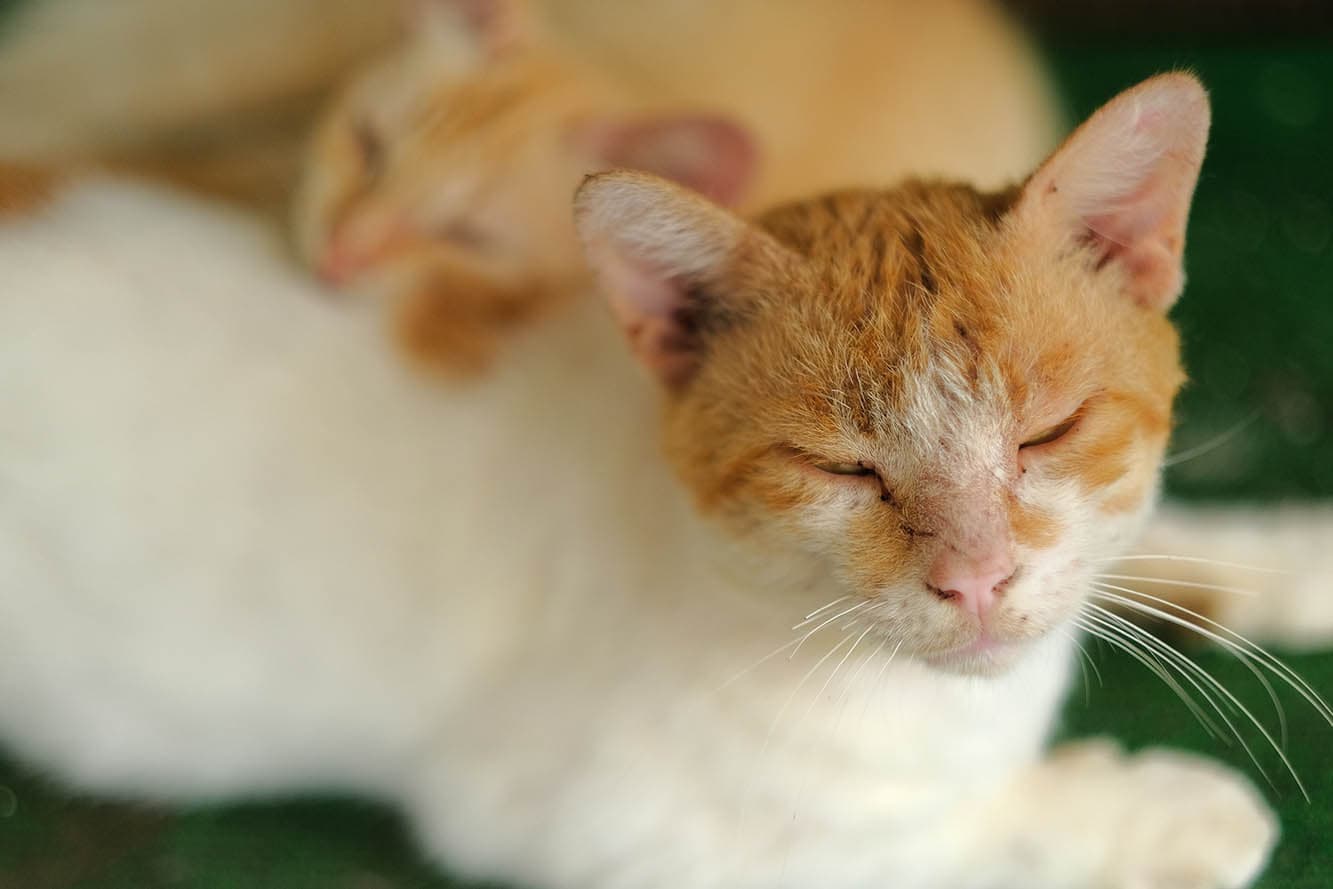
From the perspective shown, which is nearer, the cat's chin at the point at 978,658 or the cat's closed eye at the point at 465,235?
the cat's chin at the point at 978,658

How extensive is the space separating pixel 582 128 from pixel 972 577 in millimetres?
1201

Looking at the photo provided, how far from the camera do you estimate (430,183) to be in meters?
2.04

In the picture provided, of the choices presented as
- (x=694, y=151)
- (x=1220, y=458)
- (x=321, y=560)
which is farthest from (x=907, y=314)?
(x=1220, y=458)

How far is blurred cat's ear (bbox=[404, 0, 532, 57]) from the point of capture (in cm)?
215

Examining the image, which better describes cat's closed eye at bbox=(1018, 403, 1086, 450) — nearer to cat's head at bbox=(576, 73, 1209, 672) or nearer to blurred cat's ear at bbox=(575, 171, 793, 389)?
cat's head at bbox=(576, 73, 1209, 672)

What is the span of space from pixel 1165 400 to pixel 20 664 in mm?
1699

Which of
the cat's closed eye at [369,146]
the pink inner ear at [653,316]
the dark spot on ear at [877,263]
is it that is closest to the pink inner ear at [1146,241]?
the dark spot on ear at [877,263]

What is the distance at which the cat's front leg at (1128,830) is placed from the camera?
152cm

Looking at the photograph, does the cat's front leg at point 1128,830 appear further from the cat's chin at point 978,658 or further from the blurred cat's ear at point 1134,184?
the blurred cat's ear at point 1134,184

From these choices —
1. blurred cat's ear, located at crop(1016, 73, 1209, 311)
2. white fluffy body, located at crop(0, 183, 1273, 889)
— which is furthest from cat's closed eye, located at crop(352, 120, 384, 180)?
blurred cat's ear, located at crop(1016, 73, 1209, 311)

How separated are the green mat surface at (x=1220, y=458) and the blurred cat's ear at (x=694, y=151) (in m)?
0.68

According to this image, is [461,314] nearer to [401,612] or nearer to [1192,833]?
[401,612]

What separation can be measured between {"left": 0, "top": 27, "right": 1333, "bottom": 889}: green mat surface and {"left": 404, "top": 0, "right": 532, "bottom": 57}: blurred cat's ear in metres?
1.21

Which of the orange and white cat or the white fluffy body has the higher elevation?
the orange and white cat
